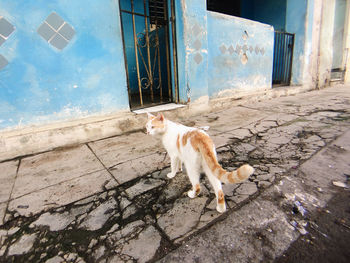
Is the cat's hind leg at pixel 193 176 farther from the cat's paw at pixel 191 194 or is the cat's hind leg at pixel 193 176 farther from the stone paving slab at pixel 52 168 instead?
the stone paving slab at pixel 52 168

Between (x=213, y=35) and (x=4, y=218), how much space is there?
500 centimetres

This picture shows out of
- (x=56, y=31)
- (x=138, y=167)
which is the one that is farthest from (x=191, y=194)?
(x=56, y=31)

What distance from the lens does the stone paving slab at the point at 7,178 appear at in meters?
1.88

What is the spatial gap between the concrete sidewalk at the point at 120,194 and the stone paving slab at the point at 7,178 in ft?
0.04

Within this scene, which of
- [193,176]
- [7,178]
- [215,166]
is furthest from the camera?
[7,178]

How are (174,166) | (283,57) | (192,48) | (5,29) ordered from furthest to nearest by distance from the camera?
(283,57)
(192,48)
(5,29)
(174,166)

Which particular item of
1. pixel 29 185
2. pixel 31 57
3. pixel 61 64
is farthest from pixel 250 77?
pixel 29 185

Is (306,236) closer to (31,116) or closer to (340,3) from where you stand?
(31,116)

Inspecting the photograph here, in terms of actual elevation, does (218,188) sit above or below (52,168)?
above

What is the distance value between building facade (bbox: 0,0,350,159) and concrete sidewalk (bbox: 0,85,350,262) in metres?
0.75

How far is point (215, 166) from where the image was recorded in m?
1.31

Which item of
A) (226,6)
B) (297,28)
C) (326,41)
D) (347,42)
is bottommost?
(326,41)

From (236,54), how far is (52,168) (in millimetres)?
5071

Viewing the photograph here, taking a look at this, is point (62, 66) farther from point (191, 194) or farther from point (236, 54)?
point (236, 54)
